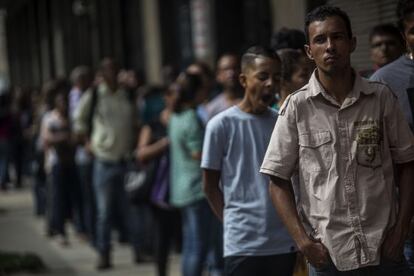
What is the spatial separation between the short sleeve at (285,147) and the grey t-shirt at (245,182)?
112 cm

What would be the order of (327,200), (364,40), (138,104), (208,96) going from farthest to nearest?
1. (138,104)
2. (208,96)
3. (364,40)
4. (327,200)

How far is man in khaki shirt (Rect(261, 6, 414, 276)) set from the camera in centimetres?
354

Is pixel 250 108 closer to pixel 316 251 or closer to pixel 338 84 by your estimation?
pixel 338 84

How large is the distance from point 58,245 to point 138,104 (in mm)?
2217

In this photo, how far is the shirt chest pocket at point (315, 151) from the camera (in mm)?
3564

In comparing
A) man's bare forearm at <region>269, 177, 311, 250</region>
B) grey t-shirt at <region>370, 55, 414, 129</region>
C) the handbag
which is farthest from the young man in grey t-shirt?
the handbag

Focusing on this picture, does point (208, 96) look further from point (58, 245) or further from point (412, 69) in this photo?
point (412, 69)

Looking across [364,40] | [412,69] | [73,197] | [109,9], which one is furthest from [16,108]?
[412,69]

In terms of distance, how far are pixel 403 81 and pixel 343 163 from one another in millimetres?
701

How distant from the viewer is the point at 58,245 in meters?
11.2

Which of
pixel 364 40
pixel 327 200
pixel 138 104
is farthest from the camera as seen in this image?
pixel 138 104

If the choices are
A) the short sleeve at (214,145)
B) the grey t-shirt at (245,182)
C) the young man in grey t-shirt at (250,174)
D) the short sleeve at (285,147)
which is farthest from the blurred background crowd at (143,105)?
the short sleeve at (285,147)

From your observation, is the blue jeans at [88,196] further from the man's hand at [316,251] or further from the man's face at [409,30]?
the man's hand at [316,251]

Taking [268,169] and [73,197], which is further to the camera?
[73,197]
